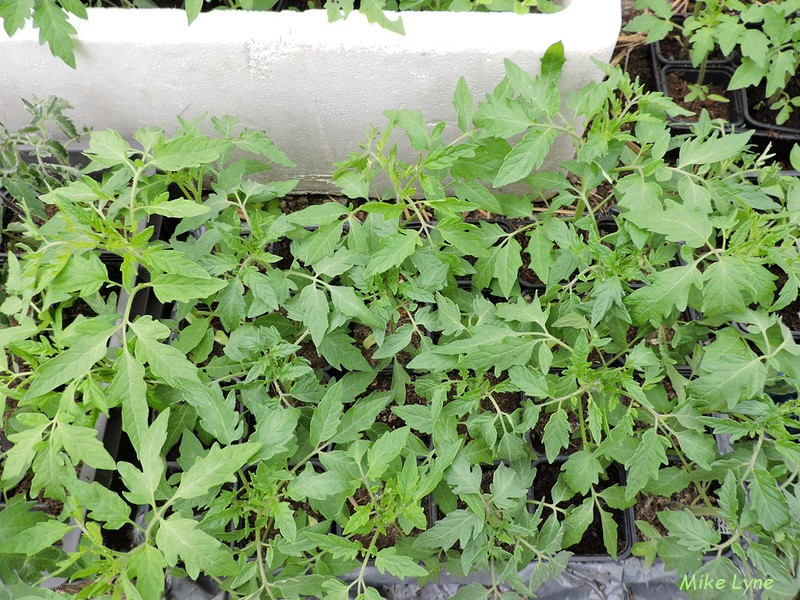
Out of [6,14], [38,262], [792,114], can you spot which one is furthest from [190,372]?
[792,114]

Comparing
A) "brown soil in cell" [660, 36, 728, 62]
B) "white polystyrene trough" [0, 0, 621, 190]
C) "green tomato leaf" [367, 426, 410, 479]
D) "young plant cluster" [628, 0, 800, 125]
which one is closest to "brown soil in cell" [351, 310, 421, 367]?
"green tomato leaf" [367, 426, 410, 479]

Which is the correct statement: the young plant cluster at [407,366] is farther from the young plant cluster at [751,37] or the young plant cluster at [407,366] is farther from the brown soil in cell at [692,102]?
the brown soil in cell at [692,102]

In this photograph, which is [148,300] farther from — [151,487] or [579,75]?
[579,75]

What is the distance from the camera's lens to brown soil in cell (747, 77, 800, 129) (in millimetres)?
2594

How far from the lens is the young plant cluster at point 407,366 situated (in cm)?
144

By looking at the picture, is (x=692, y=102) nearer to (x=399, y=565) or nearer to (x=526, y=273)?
(x=526, y=273)

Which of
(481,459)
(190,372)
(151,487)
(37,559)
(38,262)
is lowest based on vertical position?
(37,559)

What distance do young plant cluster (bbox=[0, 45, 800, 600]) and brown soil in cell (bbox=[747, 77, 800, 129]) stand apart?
902 mm

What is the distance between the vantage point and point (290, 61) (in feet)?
6.45

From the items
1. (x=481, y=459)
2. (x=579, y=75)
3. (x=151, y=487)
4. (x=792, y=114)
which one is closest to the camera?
(x=151, y=487)

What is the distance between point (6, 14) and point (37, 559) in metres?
1.53

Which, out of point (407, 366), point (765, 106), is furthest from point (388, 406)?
point (765, 106)

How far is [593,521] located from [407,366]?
2.92 ft

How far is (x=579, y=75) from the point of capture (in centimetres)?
196
